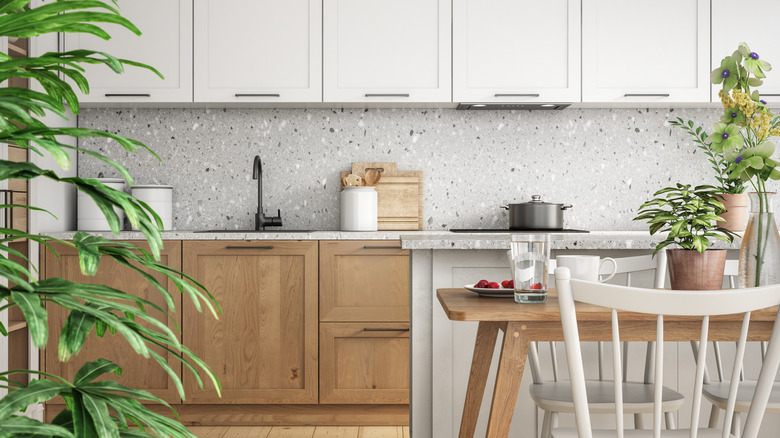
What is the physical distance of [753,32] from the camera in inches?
128

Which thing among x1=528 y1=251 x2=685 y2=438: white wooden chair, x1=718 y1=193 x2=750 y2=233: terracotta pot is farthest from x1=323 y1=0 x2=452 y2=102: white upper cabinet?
x1=528 y1=251 x2=685 y2=438: white wooden chair

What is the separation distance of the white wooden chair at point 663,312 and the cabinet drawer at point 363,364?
73.9 inches

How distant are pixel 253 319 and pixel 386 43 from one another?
1554 millimetres

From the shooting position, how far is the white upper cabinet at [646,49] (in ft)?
10.6

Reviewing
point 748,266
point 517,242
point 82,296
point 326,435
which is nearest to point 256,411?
point 326,435

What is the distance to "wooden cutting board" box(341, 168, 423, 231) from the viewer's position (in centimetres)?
352

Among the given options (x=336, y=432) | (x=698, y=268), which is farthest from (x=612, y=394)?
(x=336, y=432)

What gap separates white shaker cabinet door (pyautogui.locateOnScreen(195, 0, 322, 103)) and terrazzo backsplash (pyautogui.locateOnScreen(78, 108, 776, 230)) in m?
0.36

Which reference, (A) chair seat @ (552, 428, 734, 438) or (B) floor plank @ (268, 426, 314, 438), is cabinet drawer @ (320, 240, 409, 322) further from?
(A) chair seat @ (552, 428, 734, 438)

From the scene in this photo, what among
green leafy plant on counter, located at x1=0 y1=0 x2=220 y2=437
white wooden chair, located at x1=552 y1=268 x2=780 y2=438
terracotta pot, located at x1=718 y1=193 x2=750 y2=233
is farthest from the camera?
terracotta pot, located at x1=718 y1=193 x2=750 y2=233

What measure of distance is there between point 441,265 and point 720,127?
0.97 meters

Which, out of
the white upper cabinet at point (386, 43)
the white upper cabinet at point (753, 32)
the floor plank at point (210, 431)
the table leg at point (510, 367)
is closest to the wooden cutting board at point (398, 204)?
the white upper cabinet at point (386, 43)

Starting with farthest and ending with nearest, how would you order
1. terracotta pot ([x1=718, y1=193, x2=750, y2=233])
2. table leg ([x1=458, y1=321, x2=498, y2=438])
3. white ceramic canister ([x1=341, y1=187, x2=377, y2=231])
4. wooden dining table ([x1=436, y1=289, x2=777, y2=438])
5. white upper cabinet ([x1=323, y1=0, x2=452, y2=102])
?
white ceramic canister ([x1=341, y1=187, x2=377, y2=231]), white upper cabinet ([x1=323, y1=0, x2=452, y2=102]), terracotta pot ([x1=718, y1=193, x2=750, y2=233]), table leg ([x1=458, y1=321, x2=498, y2=438]), wooden dining table ([x1=436, y1=289, x2=777, y2=438])

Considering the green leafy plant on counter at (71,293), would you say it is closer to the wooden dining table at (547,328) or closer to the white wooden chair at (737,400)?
the wooden dining table at (547,328)
